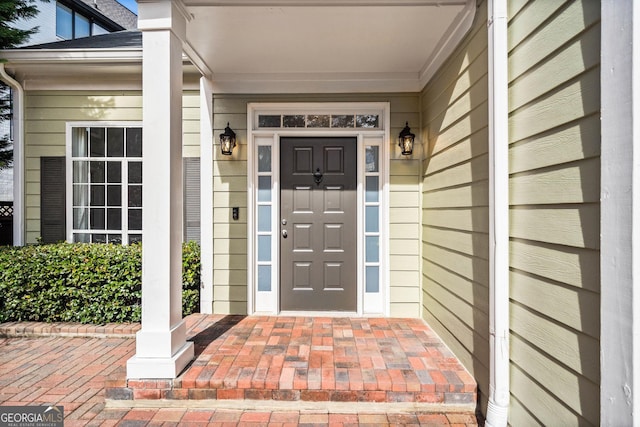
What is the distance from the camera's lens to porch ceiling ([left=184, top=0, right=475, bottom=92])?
2.29m

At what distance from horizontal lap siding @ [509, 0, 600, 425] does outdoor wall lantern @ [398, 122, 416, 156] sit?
154 centimetres

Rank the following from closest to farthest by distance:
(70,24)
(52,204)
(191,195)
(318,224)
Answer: (318,224)
(191,195)
(52,204)
(70,24)

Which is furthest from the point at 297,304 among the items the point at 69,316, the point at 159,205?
the point at 69,316

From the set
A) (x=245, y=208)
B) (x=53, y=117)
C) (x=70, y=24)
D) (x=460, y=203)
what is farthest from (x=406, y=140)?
(x=70, y=24)

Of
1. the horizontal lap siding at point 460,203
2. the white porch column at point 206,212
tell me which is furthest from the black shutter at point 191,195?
the horizontal lap siding at point 460,203

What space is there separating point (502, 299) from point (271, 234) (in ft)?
7.34

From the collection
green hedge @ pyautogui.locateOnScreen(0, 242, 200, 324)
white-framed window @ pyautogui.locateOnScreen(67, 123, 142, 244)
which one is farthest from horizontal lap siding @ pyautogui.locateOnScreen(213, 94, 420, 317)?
white-framed window @ pyautogui.locateOnScreen(67, 123, 142, 244)

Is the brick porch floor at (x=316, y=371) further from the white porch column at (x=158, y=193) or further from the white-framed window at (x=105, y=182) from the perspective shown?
the white-framed window at (x=105, y=182)

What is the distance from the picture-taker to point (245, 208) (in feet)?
11.3

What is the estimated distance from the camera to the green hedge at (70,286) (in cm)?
325

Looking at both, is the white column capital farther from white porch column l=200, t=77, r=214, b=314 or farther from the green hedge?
the green hedge

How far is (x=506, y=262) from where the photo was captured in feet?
5.77

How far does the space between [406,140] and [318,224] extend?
3.83 feet

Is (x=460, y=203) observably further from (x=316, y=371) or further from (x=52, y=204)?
(x=52, y=204)
